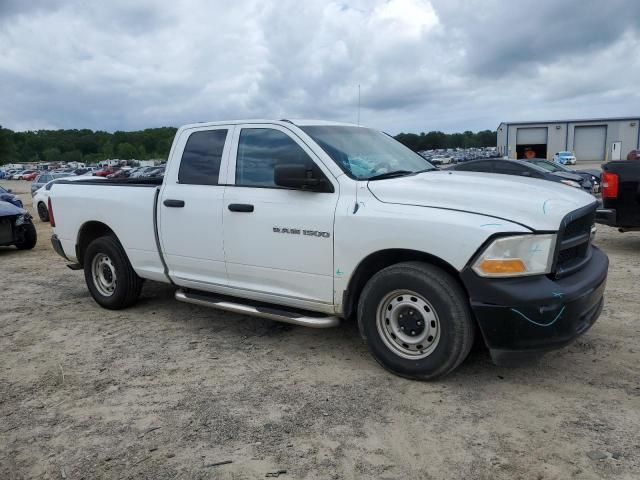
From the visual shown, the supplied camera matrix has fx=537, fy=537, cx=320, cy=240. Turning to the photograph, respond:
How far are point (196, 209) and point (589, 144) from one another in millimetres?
70750

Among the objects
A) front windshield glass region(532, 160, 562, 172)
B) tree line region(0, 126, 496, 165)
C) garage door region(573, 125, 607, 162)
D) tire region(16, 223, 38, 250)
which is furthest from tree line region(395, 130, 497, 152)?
tire region(16, 223, 38, 250)

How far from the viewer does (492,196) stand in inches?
141

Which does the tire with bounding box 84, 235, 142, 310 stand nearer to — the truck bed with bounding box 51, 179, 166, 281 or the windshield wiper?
the truck bed with bounding box 51, 179, 166, 281

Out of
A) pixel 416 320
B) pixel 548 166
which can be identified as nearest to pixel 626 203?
pixel 416 320

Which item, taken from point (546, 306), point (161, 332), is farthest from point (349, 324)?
point (546, 306)

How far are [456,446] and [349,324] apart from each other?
7.32ft

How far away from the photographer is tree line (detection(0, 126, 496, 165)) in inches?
5349

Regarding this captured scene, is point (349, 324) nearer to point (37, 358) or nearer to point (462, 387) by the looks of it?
point (462, 387)

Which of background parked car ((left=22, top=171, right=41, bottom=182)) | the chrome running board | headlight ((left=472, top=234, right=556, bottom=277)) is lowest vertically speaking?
background parked car ((left=22, top=171, right=41, bottom=182))

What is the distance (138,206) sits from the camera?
5.35 meters

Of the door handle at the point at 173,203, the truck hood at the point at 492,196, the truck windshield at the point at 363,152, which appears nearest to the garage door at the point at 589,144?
the truck windshield at the point at 363,152

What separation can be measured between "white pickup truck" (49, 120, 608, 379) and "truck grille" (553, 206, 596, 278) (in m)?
0.02

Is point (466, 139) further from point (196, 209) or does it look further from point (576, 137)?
point (196, 209)

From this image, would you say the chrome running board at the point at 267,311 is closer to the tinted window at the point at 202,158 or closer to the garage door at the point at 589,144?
the tinted window at the point at 202,158
